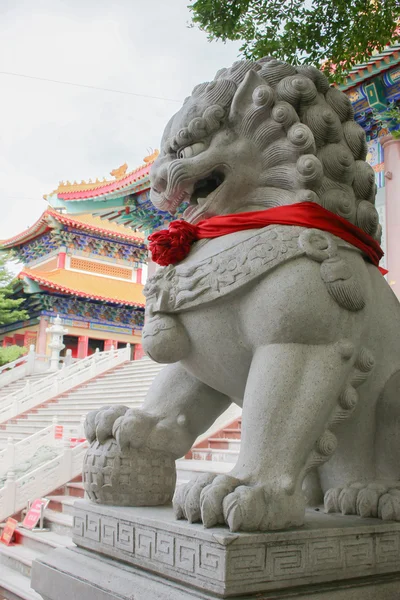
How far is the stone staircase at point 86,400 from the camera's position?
9680 millimetres

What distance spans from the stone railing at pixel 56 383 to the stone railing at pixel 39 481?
5411mm

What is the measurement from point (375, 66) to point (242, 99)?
6383mm

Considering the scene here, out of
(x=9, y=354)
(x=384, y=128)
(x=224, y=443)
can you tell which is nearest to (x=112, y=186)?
(x=9, y=354)

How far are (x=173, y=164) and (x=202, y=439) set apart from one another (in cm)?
496

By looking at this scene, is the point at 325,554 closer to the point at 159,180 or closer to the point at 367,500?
the point at 367,500

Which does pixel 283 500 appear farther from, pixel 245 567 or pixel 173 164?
pixel 173 164

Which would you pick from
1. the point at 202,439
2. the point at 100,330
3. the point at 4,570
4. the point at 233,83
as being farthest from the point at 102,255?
the point at 233,83

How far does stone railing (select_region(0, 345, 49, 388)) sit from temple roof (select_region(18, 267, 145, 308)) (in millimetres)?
3655

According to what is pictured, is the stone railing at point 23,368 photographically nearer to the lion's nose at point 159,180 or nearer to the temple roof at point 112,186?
the temple roof at point 112,186

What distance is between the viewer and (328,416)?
1.34 metres

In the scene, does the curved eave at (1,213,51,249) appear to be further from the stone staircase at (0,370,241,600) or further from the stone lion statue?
the stone lion statue

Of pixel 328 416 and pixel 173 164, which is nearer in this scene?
pixel 328 416

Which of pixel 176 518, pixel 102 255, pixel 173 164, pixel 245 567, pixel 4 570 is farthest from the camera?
pixel 102 255

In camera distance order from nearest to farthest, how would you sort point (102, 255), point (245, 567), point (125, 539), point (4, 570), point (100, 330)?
point (245, 567) → point (125, 539) → point (4, 570) → point (100, 330) → point (102, 255)
